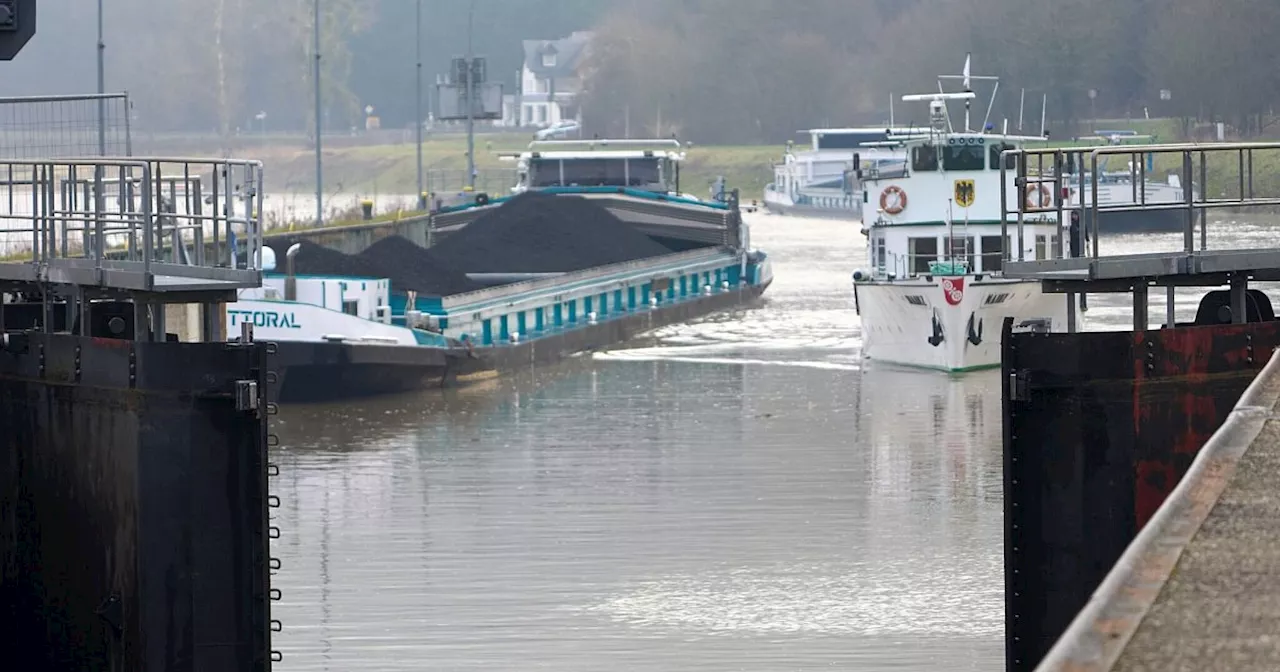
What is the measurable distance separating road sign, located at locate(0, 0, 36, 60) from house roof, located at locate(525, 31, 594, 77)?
131071 mm

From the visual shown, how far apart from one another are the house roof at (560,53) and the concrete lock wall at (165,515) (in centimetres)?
13007

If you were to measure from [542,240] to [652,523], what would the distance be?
21576mm

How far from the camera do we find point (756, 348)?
32.8 meters

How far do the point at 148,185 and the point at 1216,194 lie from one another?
5184 cm

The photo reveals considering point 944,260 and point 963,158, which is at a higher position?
point 963,158

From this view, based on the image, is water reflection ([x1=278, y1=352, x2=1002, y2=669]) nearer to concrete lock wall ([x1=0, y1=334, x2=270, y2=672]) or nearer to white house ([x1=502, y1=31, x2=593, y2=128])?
concrete lock wall ([x1=0, y1=334, x2=270, y2=672])

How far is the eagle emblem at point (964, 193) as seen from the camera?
30.3 m

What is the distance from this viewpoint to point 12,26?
32.1 feet

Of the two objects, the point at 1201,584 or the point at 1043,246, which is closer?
the point at 1201,584

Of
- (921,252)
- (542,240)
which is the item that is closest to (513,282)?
(542,240)

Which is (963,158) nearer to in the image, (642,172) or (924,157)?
(924,157)

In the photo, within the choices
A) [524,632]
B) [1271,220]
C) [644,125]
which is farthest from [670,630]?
[644,125]

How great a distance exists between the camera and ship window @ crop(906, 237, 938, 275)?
30.7m

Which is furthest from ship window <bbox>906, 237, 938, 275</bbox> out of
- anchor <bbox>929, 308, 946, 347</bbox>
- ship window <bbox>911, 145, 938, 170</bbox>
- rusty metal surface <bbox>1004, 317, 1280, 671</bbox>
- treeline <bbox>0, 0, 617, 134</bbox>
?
treeline <bbox>0, 0, 617, 134</bbox>
